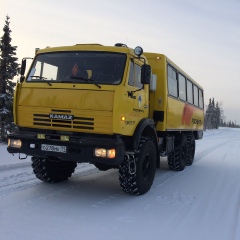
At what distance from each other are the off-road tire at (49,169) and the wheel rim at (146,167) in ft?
5.71

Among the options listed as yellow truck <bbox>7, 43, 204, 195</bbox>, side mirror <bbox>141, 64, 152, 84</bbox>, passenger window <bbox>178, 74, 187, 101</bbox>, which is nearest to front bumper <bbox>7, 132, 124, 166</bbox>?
yellow truck <bbox>7, 43, 204, 195</bbox>

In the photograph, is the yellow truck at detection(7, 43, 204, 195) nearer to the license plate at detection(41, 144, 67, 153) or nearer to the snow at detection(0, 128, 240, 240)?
the license plate at detection(41, 144, 67, 153)

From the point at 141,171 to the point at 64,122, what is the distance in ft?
6.17

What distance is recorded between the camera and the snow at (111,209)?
456cm

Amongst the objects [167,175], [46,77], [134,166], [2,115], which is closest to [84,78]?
[46,77]

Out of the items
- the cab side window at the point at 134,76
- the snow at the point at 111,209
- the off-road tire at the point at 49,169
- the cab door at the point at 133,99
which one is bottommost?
the snow at the point at 111,209

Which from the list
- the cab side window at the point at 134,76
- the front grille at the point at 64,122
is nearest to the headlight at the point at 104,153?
the front grille at the point at 64,122

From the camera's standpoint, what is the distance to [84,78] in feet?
20.0

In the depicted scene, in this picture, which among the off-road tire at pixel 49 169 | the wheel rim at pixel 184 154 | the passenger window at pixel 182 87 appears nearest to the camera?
the off-road tire at pixel 49 169

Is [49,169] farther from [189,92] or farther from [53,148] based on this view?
[189,92]

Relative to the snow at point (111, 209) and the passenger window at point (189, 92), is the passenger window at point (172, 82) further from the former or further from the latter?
the snow at point (111, 209)

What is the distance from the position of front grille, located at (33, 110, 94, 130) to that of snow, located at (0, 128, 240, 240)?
141cm

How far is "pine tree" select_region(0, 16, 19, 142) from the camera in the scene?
831 inches

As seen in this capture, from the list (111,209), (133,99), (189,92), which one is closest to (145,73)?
(133,99)
